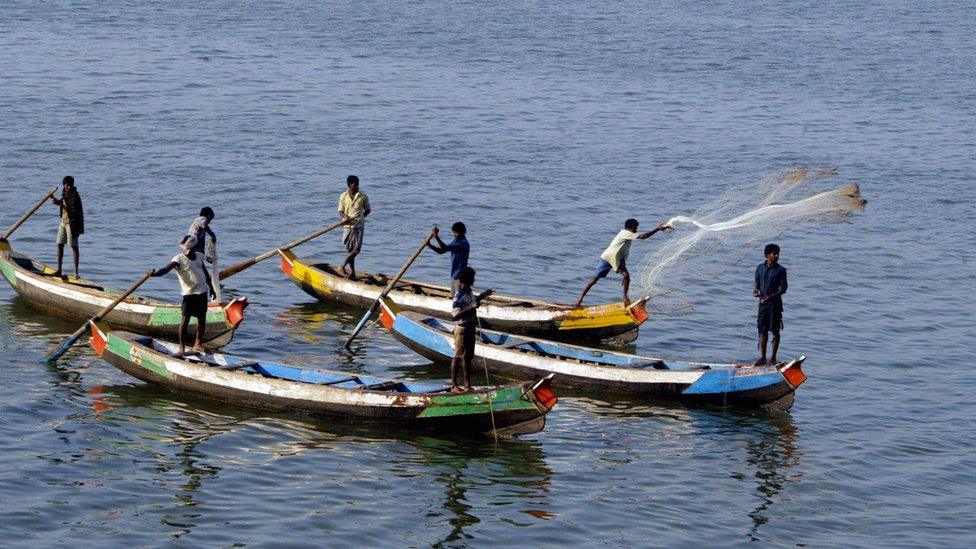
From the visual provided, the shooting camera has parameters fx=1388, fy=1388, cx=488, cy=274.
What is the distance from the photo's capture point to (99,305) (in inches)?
749

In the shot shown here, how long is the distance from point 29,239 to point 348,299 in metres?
6.88

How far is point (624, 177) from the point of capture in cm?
3161

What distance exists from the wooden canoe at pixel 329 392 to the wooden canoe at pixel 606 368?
7.42ft

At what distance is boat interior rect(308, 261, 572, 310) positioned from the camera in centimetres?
2036

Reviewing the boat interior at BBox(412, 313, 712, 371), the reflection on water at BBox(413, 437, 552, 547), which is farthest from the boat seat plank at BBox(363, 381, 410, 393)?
the boat interior at BBox(412, 313, 712, 371)

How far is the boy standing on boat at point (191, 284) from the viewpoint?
53.9 ft

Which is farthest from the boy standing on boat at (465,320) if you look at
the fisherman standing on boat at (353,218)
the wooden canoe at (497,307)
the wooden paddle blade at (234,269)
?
the fisherman standing on boat at (353,218)

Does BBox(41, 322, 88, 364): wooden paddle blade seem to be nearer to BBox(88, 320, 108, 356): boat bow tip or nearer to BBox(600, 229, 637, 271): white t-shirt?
BBox(88, 320, 108, 356): boat bow tip

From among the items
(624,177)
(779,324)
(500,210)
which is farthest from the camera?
(624,177)

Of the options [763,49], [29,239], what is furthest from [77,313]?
[763,49]

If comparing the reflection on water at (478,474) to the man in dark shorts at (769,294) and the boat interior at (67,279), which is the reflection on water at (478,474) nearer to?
the man in dark shorts at (769,294)

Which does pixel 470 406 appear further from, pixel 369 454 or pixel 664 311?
pixel 664 311

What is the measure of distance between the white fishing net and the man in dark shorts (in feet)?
2.27

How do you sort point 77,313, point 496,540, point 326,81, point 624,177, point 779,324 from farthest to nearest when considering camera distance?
point 326,81
point 624,177
point 77,313
point 779,324
point 496,540
